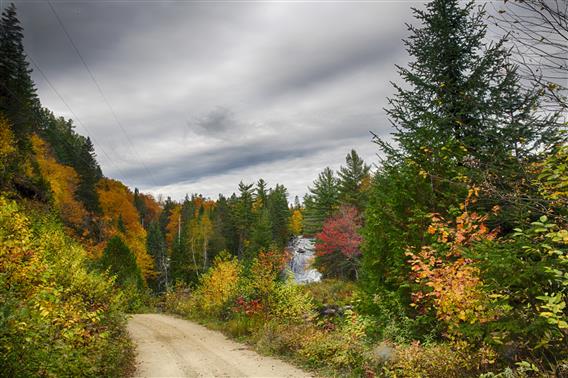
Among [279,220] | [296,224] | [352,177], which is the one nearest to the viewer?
[352,177]

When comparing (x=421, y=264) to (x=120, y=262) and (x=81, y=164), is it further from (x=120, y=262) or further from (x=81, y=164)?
(x=81, y=164)

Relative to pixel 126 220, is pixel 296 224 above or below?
below

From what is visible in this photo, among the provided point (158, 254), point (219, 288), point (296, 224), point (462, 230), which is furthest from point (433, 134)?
point (296, 224)

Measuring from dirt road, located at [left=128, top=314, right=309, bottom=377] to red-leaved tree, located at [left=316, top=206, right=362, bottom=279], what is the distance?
1684 centimetres

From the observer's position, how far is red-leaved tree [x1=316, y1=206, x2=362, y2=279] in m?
32.5

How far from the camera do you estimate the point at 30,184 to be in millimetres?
26297

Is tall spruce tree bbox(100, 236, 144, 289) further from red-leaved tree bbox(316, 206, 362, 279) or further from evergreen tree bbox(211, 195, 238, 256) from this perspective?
evergreen tree bbox(211, 195, 238, 256)

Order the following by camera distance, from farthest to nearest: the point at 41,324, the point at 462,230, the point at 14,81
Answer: the point at 14,81 < the point at 462,230 < the point at 41,324

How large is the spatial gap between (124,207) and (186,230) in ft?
49.7

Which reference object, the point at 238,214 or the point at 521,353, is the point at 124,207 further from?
the point at 521,353

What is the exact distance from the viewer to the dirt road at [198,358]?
10.9 metres

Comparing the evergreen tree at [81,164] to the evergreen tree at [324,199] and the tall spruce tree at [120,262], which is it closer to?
the tall spruce tree at [120,262]

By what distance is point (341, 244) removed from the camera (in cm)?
3266

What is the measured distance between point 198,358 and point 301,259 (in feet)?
149
